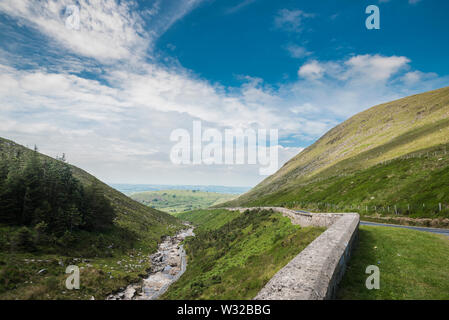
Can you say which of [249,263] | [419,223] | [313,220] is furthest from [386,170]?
[249,263]

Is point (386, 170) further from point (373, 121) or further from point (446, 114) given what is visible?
point (373, 121)

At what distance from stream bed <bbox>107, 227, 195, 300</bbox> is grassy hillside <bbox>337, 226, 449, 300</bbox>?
90.3 feet

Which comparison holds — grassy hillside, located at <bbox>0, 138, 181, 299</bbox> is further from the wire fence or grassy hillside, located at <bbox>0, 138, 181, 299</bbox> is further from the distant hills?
the wire fence

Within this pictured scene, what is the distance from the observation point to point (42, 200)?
41656mm

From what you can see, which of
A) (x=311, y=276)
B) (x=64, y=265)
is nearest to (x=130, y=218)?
(x=64, y=265)

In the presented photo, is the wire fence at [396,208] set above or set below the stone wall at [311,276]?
below

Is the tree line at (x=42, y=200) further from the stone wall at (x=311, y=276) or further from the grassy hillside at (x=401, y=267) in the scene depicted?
the grassy hillside at (x=401, y=267)

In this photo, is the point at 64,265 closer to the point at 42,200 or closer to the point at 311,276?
the point at 42,200

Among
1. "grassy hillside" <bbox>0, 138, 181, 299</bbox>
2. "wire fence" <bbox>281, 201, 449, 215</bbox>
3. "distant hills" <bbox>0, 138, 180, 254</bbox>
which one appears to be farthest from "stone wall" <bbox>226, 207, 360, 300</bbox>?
"distant hills" <bbox>0, 138, 180, 254</bbox>

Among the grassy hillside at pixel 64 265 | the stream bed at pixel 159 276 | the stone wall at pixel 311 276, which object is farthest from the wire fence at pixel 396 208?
the grassy hillside at pixel 64 265

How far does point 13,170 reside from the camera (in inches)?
1661

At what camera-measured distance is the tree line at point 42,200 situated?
37875 mm

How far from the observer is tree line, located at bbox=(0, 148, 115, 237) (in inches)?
1491

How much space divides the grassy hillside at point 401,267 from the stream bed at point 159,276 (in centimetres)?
2751
